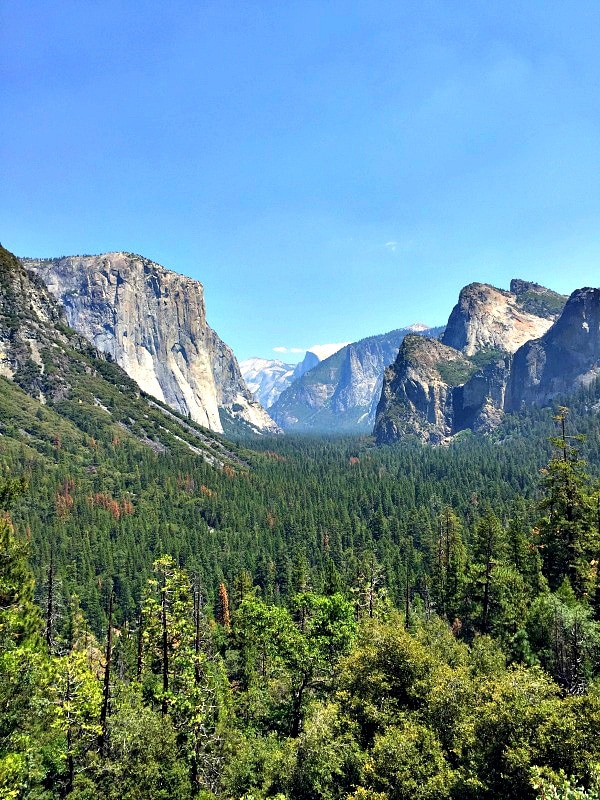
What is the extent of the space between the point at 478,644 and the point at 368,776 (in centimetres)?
1970

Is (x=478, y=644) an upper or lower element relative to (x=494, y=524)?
lower

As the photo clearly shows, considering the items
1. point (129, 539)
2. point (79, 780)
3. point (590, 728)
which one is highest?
point (590, 728)

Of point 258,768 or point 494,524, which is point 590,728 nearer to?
point 258,768

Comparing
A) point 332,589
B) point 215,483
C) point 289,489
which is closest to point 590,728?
point 332,589

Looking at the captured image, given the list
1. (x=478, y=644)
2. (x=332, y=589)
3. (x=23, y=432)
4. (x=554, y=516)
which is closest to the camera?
(x=478, y=644)

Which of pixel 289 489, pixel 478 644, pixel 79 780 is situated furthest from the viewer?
pixel 289 489

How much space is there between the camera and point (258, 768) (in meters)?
32.8

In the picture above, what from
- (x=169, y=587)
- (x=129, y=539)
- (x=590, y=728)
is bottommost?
(x=129, y=539)

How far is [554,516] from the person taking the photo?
170ft

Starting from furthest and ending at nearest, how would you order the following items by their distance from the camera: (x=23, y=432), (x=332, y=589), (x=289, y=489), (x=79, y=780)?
(x=23, y=432) → (x=289, y=489) → (x=332, y=589) → (x=79, y=780)

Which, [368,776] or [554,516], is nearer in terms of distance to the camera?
[368,776]

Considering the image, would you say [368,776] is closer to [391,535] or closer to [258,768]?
[258,768]

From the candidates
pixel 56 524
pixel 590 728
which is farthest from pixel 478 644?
pixel 56 524

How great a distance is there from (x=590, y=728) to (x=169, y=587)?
2136 cm
